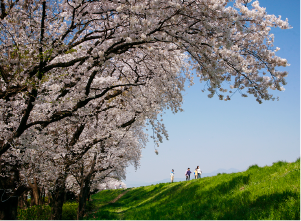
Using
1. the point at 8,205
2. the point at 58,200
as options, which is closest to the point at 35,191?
the point at 58,200

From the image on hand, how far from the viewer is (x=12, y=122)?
27.3ft

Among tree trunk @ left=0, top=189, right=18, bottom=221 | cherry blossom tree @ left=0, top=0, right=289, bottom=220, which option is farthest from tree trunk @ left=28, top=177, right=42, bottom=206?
cherry blossom tree @ left=0, top=0, right=289, bottom=220

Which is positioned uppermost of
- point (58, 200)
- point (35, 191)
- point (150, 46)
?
point (150, 46)

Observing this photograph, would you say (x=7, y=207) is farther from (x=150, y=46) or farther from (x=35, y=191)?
(x=150, y=46)

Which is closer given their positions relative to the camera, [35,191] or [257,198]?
[257,198]

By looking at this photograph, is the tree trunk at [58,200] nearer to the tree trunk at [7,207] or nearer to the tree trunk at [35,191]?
the tree trunk at [35,191]

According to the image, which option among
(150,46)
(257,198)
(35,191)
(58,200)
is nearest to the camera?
(150,46)

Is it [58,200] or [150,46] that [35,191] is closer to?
[58,200]

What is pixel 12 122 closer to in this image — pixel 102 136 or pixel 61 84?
pixel 61 84

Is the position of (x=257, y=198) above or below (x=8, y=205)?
below

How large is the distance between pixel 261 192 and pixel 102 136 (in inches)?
283

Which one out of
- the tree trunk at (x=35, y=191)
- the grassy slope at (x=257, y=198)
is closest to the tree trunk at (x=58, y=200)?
the tree trunk at (x=35, y=191)

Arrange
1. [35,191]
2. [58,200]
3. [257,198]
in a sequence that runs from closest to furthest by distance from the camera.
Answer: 1. [257,198]
2. [58,200]
3. [35,191]

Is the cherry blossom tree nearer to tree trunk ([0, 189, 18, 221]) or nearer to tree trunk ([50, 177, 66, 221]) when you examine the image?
tree trunk ([0, 189, 18, 221])
